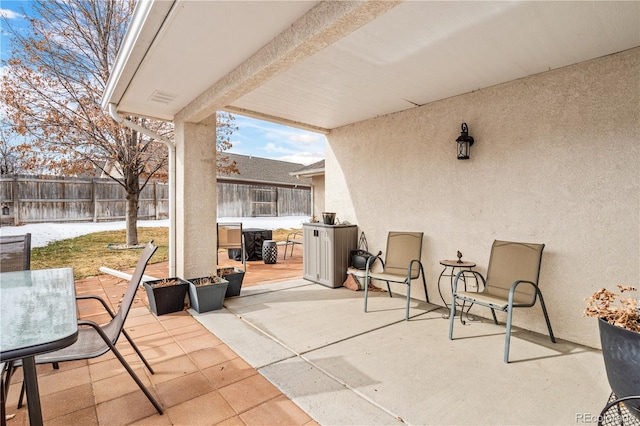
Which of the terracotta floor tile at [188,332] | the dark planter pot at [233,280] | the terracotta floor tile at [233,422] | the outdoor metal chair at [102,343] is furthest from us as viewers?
the dark planter pot at [233,280]

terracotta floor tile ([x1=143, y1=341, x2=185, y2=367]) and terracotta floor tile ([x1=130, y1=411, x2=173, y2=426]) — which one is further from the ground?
terracotta floor tile ([x1=143, y1=341, x2=185, y2=367])

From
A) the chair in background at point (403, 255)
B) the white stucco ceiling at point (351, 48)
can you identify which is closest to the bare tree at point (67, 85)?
the white stucco ceiling at point (351, 48)

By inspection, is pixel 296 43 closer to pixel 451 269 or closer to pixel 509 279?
pixel 509 279

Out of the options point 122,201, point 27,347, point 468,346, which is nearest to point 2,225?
point 122,201

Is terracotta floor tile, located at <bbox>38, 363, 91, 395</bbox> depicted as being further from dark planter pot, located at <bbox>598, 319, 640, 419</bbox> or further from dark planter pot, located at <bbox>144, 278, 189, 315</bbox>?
dark planter pot, located at <bbox>598, 319, 640, 419</bbox>

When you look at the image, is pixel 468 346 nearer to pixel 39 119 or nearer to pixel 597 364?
pixel 597 364

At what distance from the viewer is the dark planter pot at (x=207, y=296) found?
151 inches

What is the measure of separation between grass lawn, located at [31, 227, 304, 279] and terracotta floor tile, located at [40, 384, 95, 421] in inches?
105

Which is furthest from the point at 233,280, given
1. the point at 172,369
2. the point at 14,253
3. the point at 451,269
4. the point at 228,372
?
the point at 451,269

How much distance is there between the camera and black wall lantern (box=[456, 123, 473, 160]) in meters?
3.78

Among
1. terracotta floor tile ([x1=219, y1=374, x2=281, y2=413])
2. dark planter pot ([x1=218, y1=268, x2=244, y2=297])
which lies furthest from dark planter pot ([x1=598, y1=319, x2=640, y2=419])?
dark planter pot ([x1=218, y1=268, x2=244, y2=297])

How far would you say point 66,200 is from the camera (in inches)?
398

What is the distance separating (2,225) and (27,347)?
10682mm

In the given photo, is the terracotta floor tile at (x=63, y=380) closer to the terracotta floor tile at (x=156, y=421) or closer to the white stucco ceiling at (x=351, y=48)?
the terracotta floor tile at (x=156, y=421)
